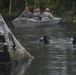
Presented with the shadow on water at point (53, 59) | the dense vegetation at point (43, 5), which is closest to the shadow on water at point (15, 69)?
the shadow on water at point (53, 59)

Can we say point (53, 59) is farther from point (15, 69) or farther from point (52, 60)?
point (15, 69)

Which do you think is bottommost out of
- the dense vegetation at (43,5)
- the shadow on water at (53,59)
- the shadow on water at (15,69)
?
the dense vegetation at (43,5)

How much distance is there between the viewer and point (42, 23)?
47.7 m

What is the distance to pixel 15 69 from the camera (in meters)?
16.7

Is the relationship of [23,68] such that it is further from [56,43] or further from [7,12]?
[7,12]

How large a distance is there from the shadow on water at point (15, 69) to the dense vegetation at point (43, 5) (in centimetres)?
4387

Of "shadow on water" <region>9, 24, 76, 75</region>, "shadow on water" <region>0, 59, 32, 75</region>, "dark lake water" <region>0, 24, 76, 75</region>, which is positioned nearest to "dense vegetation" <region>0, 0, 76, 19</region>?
"shadow on water" <region>9, 24, 76, 75</region>

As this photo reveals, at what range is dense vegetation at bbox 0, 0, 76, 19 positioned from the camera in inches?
2453

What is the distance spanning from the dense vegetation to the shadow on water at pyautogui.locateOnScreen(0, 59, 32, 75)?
43.9 metres

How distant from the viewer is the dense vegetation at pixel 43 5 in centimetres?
6231

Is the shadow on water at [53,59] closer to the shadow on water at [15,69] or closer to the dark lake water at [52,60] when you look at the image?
the dark lake water at [52,60]

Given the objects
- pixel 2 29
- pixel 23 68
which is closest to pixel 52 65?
pixel 23 68

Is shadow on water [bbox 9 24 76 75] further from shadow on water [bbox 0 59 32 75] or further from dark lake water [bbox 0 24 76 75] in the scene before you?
shadow on water [bbox 0 59 32 75]

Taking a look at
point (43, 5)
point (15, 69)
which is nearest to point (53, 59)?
point (15, 69)
